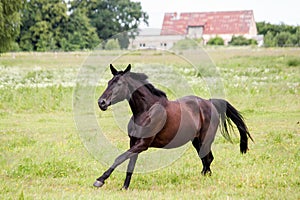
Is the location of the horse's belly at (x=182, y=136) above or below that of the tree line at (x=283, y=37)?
below

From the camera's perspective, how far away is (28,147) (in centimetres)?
1243

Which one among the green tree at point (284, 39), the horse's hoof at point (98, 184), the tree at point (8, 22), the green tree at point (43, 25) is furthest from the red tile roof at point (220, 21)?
the horse's hoof at point (98, 184)

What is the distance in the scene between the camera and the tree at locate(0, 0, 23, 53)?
1008 inches

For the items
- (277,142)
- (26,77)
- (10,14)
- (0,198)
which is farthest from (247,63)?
(0,198)

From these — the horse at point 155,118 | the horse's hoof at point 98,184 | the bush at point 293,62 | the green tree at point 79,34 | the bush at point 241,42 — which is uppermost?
the green tree at point 79,34

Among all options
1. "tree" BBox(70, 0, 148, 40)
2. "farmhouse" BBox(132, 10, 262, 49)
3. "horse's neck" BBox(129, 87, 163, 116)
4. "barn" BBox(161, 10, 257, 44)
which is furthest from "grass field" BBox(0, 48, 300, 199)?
"barn" BBox(161, 10, 257, 44)

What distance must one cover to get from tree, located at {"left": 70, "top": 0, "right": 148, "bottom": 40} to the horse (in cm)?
5315

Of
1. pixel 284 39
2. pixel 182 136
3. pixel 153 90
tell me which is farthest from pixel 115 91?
pixel 284 39

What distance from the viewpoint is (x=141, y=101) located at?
838cm

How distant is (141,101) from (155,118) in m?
0.38

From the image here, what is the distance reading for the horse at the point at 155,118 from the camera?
8.15m

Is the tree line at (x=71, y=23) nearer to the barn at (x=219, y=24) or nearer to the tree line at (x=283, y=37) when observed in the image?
the barn at (x=219, y=24)

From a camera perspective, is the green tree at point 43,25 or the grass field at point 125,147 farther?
the green tree at point 43,25

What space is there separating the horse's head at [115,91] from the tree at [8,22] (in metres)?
18.6
